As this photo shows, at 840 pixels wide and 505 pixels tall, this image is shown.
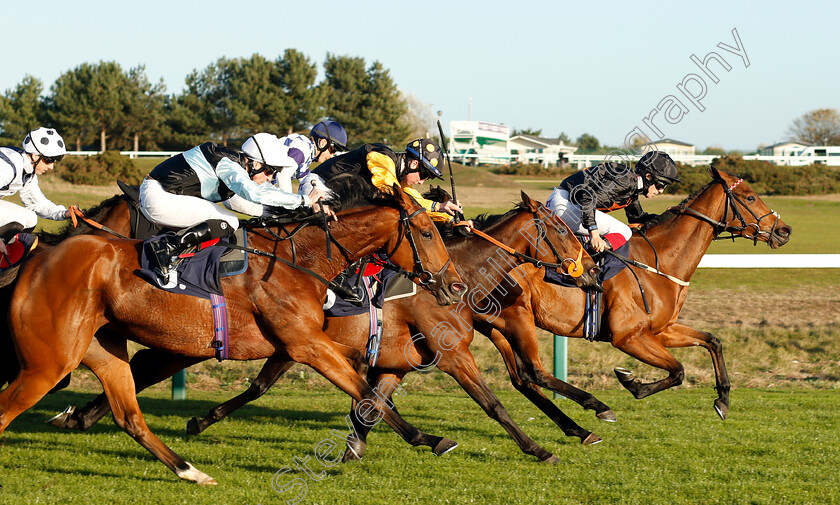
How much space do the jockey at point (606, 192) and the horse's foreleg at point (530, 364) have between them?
35.4 inches

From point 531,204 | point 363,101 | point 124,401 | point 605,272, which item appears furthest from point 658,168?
point 363,101

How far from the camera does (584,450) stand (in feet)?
18.4

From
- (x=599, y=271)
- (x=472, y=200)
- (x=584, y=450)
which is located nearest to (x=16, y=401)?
(x=584, y=450)

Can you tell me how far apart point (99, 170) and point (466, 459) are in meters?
24.8

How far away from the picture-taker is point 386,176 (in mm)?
5395

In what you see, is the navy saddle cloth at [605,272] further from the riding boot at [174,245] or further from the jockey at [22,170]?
the jockey at [22,170]

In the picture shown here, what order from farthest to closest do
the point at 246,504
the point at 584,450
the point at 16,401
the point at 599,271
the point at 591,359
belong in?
the point at 591,359, the point at 599,271, the point at 584,450, the point at 16,401, the point at 246,504

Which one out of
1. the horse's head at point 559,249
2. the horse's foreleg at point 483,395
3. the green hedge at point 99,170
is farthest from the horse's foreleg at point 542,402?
the green hedge at point 99,170

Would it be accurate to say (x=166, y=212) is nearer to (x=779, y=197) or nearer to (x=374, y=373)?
(x=374, y=373)

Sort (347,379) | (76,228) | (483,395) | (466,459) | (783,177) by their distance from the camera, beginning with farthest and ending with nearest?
(783,177) < (76,228) < (466,459) < (483,395) < (347,379)

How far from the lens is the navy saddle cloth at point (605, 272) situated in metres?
6.25

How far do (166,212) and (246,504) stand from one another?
175 cm

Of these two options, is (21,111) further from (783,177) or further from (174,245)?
(174,245)

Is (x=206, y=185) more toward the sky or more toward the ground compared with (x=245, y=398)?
more toward the sky
